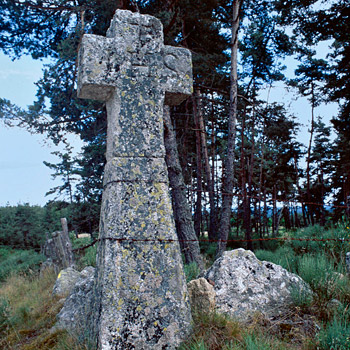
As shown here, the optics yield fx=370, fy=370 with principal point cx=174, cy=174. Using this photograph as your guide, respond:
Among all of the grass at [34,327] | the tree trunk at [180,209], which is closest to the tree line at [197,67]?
the tree trunk at [180,209]

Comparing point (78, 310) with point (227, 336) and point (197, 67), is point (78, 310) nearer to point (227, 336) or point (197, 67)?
point (227, 336)

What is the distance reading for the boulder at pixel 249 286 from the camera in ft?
13.6

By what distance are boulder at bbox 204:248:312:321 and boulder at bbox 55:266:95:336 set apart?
1470mm

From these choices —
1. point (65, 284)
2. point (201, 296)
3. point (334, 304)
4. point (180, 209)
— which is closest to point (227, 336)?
point (201, 296)

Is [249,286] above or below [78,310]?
above

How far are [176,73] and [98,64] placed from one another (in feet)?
2.88

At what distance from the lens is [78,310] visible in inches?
174

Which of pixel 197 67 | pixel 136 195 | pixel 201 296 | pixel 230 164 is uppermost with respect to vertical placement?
pixel 197 67

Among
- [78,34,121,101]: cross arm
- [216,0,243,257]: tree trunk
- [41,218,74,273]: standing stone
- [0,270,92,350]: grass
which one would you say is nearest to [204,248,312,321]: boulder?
[0,270,92,350]: grass

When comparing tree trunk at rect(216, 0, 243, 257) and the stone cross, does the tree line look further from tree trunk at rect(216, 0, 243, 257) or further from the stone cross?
the stone cross

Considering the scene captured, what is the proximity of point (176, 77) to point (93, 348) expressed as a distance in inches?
115

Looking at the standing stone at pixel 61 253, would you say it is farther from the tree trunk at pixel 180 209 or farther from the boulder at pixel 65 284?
the boulder at pixel 65 284

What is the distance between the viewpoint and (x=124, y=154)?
3.75m

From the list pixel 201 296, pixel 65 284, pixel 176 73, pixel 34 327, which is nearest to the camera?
pixel 201 296
